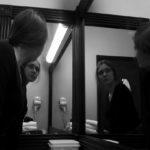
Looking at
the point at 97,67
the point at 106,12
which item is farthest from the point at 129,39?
the point at 106,12

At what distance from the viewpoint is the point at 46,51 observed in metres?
1.37

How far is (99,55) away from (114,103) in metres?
0.26

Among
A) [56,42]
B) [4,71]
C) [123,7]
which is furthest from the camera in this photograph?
[56,42]

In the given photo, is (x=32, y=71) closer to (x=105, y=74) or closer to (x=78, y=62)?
(x=78, y=62)

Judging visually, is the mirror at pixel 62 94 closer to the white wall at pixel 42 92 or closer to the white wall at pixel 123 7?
the white wall at pixel 42 92

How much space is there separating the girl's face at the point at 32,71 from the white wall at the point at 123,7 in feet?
1.43

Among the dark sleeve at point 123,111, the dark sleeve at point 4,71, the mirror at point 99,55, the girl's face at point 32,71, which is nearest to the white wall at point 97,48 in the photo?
the mirror at point 99,55

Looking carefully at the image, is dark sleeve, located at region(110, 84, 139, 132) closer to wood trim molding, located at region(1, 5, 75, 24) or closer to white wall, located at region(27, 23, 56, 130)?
white wall, located at region(27, 23, 56, 130)

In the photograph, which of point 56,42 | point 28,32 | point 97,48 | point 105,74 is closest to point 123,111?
point 105,74

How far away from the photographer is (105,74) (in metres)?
1.10

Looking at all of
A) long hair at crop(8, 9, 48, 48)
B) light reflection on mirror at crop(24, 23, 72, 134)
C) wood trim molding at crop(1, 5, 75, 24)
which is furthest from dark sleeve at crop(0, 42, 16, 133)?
wood trim molding at crop(1, 5, 75, 24)

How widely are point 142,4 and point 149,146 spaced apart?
1.58 feet

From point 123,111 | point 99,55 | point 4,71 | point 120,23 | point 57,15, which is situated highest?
point 57,15

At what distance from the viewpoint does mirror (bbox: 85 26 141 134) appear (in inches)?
34.8
